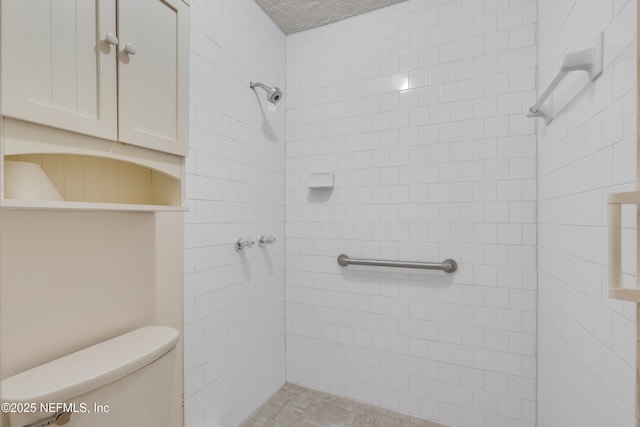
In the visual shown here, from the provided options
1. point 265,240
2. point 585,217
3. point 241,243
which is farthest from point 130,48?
point 585,217

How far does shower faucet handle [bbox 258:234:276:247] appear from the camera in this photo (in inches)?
68.4

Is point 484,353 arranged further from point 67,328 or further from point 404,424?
point 67,328

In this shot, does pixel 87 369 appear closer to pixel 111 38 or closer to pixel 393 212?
pixel 111 38

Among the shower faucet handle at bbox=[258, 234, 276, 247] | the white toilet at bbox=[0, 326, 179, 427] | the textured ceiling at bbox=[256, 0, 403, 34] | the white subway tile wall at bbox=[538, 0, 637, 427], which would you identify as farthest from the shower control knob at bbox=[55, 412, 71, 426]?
the textured ceiling at bbox=[256, 0, 403, 34]

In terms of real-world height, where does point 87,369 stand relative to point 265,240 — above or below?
below

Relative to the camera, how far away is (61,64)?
70 cm

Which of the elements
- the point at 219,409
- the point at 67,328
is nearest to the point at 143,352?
the point at 67,328

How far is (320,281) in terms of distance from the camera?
1924mm

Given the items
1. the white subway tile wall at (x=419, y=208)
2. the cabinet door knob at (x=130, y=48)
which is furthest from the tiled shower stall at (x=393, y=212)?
the cabinet door knob at (x=130, y=48)

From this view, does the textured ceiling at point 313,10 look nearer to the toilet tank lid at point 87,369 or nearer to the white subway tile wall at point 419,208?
the white subway tile wall at point 419,208

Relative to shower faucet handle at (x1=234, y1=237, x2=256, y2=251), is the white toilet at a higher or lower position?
lower

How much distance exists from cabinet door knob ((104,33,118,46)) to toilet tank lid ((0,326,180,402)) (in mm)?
827

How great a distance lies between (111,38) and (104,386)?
2.91ft

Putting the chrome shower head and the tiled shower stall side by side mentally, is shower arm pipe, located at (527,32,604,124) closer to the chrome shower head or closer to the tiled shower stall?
the tiled shower stall
